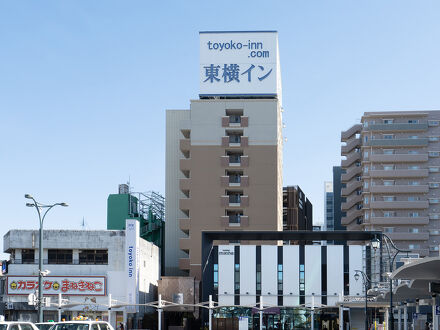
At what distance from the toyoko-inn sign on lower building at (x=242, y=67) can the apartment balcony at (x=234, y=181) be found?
32.1 feet

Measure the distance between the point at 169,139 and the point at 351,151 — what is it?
44017 mm

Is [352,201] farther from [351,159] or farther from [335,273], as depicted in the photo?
[335,273]

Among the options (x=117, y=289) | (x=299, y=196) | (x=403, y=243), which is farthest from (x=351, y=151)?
(x=117, y=289)

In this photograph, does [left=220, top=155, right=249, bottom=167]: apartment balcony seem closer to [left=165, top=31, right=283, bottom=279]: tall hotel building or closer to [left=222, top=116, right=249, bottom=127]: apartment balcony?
[left=165, top=31, right=283, bottom=279]: tall hotel building

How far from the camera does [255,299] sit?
279 feet

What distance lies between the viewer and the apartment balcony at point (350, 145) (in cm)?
13375

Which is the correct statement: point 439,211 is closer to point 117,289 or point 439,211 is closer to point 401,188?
point 401,188

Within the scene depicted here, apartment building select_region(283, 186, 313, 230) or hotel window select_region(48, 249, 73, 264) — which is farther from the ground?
apartment building select_region(283, 186, 313, 230)

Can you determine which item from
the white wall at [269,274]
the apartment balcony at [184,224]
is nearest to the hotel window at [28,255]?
the apartment balcony at [184,224]

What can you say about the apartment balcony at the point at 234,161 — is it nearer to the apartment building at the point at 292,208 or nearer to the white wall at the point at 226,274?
the white wall at the point at 226,274

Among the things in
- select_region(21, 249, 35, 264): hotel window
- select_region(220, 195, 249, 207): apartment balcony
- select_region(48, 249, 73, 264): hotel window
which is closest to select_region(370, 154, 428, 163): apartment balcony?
select_region(220, 195, 249, 207): apartment balcony

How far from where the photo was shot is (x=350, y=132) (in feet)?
443

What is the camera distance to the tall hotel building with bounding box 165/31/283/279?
95438 mm

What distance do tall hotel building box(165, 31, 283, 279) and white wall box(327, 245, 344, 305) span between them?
10.8m
